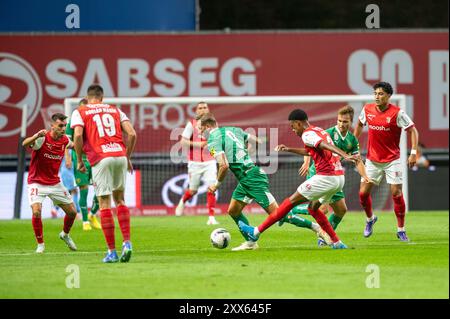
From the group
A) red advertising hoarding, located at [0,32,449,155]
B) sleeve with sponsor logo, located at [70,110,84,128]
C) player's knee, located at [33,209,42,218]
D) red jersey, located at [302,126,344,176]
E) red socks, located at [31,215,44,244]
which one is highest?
red advertising hoarding, located at [0,32,449,155]

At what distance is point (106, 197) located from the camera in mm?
12766

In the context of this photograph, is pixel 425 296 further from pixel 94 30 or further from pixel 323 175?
pixel 94 30

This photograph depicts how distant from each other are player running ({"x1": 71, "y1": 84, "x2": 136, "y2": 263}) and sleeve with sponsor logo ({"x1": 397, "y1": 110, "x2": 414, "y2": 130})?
4515 mm

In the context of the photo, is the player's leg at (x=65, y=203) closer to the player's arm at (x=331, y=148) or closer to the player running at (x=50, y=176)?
the player running at (x=50, y=176)

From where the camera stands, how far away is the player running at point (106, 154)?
12727 millimetres

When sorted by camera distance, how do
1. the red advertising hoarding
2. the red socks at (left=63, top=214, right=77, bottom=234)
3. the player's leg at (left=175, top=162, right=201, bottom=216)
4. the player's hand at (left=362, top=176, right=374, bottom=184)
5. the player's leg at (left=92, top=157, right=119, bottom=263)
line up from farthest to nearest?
1. the red advertising hoarding
2. the player's leg at (left=175, top=162, right=201, bottom=216)
3. the player's hand at (left=362, top=176, right=374, bottom=184)
4. the red socks at (left=63, top=214, right=77, bottom=234)
5. the player's leg at (left=92, top=157, right=119, bottom=263)

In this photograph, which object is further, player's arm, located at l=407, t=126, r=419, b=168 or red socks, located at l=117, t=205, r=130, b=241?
player's arm, located at l=407, t=126, r=419, b=168

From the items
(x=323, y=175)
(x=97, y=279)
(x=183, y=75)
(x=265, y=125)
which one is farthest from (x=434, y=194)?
(x=97, y=279)

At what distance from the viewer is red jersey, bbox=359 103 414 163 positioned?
15.7 m

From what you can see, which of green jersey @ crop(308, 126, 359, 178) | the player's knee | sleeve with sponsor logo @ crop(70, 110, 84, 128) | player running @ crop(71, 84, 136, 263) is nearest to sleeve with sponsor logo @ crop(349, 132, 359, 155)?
green jersey @ crop(308, 126, 359, 178)

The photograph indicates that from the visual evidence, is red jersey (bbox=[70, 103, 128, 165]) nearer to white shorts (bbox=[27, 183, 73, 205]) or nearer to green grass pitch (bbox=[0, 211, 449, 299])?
green grass pitch (bbox=[0, 211, 449, 299])

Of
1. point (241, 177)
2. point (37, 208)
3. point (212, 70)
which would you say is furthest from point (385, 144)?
point (212, 70)

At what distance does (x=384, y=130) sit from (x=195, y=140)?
6.15 metres

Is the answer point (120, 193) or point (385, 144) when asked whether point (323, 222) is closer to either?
point (385, 144)
